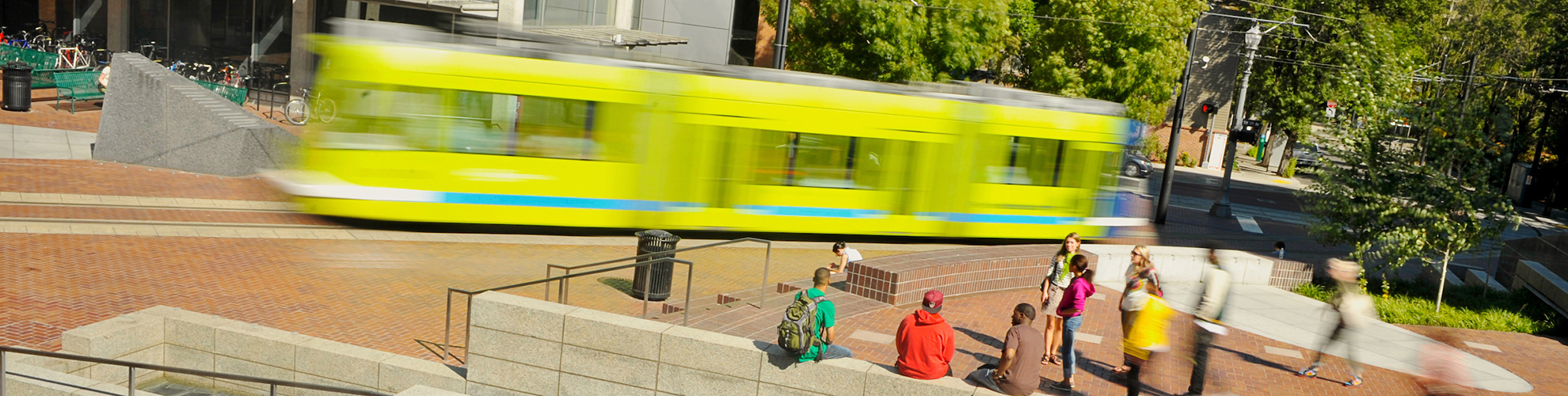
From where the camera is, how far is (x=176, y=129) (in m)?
19.1

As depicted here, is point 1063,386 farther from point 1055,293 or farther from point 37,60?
point 37,60

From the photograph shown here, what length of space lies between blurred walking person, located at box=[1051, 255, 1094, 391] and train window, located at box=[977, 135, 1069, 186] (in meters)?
6.98

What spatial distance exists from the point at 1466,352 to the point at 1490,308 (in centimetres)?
375

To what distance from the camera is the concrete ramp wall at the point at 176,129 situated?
18719mm

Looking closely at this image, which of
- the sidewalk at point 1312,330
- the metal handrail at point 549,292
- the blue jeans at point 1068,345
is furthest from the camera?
the sidewalk at point 1312,330

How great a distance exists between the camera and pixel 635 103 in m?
13.2

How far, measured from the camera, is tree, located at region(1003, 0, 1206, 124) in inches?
1208

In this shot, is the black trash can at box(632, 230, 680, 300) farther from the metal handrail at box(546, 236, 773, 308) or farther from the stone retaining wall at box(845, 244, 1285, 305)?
the stone retaining wall at box(845, 244, 1285, 305)

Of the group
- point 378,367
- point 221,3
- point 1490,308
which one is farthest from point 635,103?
point 221,3

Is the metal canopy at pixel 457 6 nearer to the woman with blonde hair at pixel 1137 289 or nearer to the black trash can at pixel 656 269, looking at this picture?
the black trash can at pixel 656 269

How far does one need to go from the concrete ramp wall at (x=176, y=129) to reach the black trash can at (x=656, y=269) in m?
9.33

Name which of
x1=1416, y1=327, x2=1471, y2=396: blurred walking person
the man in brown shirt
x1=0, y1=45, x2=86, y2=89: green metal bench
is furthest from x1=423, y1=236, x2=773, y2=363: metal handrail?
x1=0, y1=45, x2=86, y2=89: green metal bench

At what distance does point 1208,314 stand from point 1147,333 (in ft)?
2.28

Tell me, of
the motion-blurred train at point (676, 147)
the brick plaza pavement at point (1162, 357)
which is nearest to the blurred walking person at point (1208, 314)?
the brick plaza pavement at point (1162, 357)
